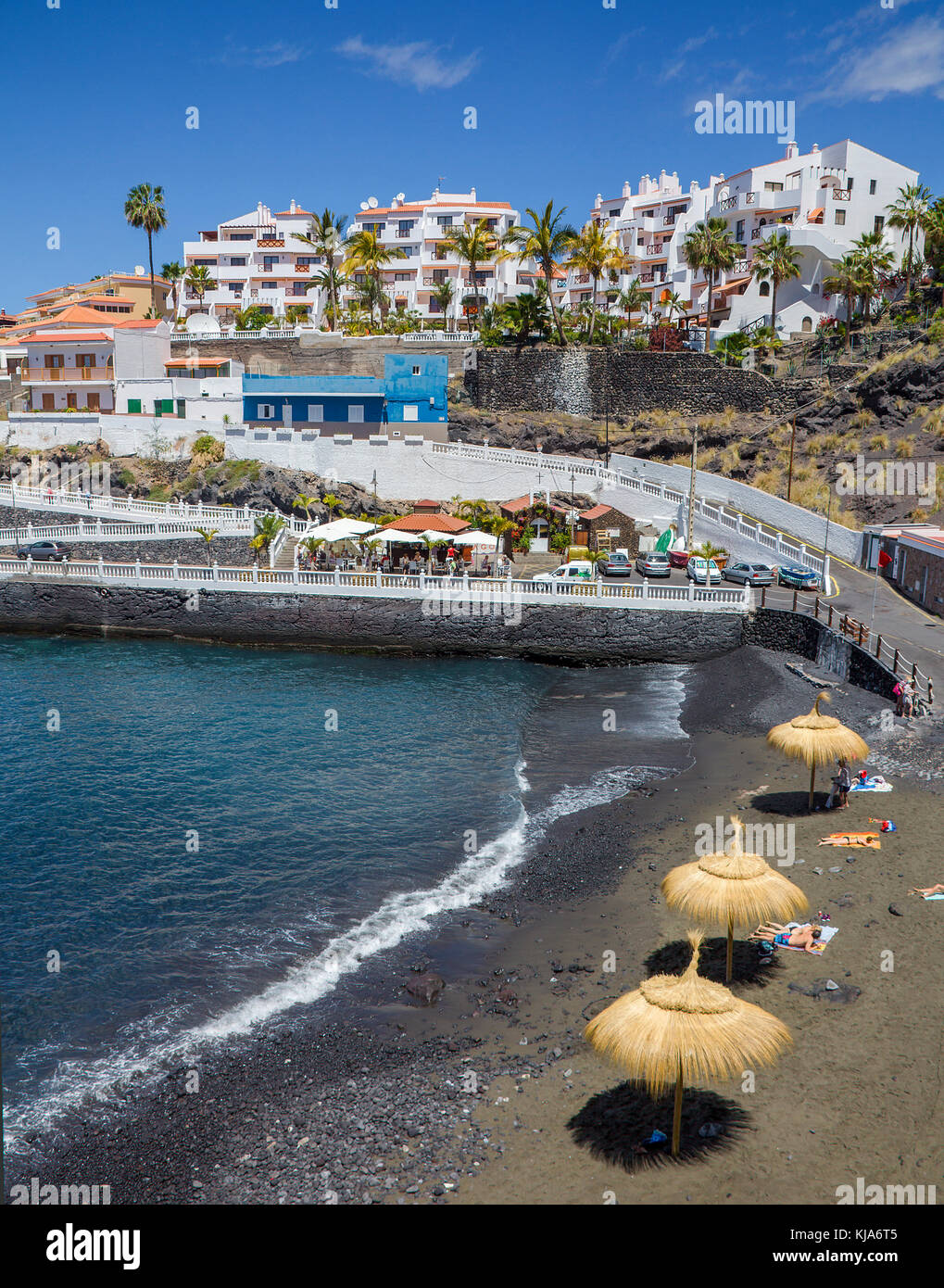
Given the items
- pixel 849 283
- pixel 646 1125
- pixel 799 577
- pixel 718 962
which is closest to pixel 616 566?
pixel 799 577

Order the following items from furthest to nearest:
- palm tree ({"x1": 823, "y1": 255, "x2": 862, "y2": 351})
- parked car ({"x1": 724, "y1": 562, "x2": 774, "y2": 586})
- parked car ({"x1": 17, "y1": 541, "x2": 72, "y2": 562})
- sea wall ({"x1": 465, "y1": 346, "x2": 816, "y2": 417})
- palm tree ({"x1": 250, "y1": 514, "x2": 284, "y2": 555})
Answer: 1. sea wall ({"x1": 465, "y1": 346, "x2": 816, "y2": 417})
2. palm tree ({"x1": 823, "y1": 255, "x2": 862, "y2": 351})
3. parked car ({"x1": 17, "y1": 541, "x2": 72, "y2": 562})
4. palm tree ({"x1": 250, "y1": 514, "x2": 284, "y2": 555})
5. parked car ({"x1": 724, "y1": 562, "x2": 774, "y2": 586})

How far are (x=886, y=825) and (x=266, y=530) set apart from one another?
3763 cm

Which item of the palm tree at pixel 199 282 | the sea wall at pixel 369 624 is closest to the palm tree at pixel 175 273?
the palm tree at pixel 199 282

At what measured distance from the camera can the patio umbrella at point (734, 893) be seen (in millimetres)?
14758

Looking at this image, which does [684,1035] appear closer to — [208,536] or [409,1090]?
[409,1090]

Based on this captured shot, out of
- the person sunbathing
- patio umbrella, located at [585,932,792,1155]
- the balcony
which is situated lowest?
the person sunbathing

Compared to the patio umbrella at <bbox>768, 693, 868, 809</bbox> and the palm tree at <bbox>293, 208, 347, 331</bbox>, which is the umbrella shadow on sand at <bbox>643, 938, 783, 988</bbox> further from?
the palm tree at <bbox>293, 208, 347, 331</bbox>

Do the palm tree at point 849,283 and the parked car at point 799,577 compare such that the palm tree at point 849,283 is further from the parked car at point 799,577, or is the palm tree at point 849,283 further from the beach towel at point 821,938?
the beach towel at point 821,938

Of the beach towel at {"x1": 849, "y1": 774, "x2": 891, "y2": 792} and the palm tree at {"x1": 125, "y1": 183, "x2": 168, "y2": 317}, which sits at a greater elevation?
the palm tree at {"x1": 125, "y1": 183, "x2": 168, "y2": 317}

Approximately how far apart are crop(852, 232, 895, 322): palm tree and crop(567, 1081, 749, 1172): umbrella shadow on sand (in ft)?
215

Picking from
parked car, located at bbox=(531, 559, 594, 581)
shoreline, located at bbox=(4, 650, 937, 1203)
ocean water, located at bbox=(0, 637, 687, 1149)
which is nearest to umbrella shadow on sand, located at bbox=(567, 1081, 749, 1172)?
shoreline, located at bbox=(4, 650, 937, 1203)

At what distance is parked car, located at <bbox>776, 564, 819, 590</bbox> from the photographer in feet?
136

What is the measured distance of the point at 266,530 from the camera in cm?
5062
